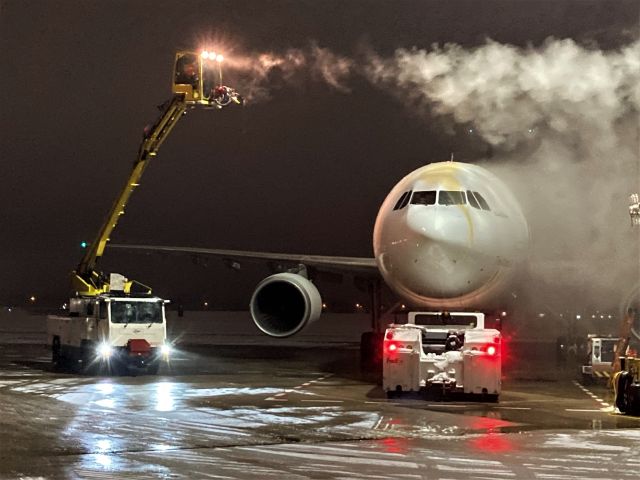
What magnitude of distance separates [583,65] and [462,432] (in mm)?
9798

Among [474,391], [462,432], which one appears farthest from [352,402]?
[462,432]

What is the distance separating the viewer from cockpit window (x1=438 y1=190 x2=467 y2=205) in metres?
16.6

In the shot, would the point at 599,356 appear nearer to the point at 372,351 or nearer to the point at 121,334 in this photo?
the point at 372,351

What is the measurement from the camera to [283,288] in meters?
→ 21.8

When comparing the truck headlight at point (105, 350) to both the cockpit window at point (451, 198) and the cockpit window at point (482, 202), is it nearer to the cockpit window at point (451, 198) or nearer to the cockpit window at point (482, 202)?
the cockpit window at point (451, 198)

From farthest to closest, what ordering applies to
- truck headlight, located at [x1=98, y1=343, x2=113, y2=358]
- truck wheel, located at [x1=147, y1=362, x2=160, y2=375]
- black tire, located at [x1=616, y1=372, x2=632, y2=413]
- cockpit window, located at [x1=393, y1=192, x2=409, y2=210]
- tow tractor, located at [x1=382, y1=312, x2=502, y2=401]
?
truck wheel, located at [x1=147, y1=362, x2=160, y2=375], truck headlight, located at [x1=98, y1=343, x2=113, y2=358], cockpit window, located at [x1=393, y1=192, x2=409, y2=210], tow tractor, located at [x1=382, y1=312, x2=502, y2=401], black tire, located at [x1=616, y1=372, x2=632, y2=413]

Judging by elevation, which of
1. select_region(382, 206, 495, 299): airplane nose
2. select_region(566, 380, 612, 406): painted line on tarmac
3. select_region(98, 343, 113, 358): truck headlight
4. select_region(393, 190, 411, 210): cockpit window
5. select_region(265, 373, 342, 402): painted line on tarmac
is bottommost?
select_region(566, 380, 612, 406): painted line on tarmac

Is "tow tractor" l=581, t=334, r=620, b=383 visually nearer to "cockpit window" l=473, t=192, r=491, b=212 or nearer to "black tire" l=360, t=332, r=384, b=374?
"cockpit window" l=473, t=192, r=491, b=212

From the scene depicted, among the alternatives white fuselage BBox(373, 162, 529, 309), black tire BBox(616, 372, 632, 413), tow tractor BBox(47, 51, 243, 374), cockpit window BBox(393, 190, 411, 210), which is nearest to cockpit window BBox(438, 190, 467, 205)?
white fuselage BBox(373, 162, 529, 309)

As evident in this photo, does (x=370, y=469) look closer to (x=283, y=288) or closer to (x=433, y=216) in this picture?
(x=433, y=216)

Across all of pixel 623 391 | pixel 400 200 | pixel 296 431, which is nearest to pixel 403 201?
pixel 400 200

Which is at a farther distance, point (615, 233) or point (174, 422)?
point (615, 233)

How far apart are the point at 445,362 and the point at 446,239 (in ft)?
6.57

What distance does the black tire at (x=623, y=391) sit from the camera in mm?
13984
